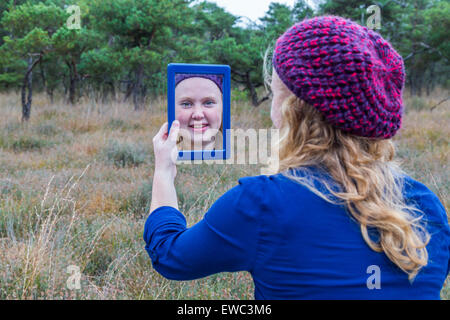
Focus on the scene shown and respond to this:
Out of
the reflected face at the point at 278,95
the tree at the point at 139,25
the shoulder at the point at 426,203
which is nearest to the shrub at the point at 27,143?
the tree at the point at 139,25

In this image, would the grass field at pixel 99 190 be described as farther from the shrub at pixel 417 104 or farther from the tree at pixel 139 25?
the tree at pixel 139 25

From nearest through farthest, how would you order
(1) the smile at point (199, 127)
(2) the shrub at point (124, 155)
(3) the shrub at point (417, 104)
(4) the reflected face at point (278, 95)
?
(4) the reflected face at point (278, 95), (1) the smile at point (199, 127), (2) the shrub at point (124, 155), (3) the shrub at point (417, 104)

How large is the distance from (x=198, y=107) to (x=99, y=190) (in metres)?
3.22

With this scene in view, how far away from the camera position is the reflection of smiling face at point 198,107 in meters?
1.55

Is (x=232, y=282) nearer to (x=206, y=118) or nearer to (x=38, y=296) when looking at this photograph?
(x=38, y=296)

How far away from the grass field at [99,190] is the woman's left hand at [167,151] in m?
1.17

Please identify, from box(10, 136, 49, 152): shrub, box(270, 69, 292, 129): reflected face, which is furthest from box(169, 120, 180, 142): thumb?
box(10, 136, 49, 152): shrub

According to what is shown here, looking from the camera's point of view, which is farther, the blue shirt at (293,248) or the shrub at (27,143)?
the shrub at (27,143)

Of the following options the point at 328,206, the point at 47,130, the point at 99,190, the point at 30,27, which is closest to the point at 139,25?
the point at 30,27

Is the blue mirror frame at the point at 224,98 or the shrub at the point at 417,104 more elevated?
the blue mirror frame at the point at 224,98

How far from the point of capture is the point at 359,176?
1112 mm

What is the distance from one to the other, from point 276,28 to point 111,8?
4.00m

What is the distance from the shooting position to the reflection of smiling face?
155 centimetres

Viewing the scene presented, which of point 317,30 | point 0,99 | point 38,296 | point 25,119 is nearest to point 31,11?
point 25,119
